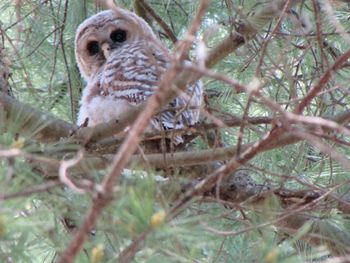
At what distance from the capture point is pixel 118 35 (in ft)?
13.0

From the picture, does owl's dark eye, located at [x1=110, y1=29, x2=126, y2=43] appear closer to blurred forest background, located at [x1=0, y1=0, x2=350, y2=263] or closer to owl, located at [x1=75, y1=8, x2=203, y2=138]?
owl, located at [x1=75, y1=8, x2=203, y2=138]

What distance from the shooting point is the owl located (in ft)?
9.79

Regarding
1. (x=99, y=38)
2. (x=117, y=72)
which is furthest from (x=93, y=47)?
(x=117, y=72)

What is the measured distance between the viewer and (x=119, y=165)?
1.06 meters

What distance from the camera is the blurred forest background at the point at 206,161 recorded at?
126 centimetres

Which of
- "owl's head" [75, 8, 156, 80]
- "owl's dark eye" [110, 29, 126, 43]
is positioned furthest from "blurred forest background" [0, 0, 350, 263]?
"owl's dark eye" [110, 29, 126, 43]

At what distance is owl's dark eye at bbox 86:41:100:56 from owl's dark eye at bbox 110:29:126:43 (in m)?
0.09

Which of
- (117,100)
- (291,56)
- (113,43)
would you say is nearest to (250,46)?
(291,56)

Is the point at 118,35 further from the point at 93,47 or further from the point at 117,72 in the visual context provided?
the point at 117,72

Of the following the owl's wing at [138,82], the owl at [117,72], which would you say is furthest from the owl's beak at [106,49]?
the owl's wing at [138,82]

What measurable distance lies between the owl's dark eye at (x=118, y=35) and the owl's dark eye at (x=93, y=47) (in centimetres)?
9

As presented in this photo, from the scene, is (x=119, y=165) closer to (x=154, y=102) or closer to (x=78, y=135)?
(x=154, y=102)

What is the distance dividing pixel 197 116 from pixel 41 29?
2.65 ft

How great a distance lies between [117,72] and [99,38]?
2.43 feet
